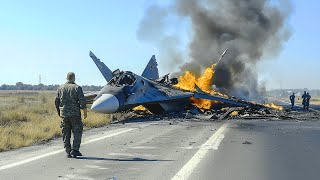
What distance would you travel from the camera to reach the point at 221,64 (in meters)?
42.2

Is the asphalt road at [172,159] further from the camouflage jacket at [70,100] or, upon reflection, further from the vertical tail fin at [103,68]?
the vertical tail fin at [103,68]

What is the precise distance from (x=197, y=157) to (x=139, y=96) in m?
13.3

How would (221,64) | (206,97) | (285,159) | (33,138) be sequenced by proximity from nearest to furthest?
(285,159) → (33,138) → (206,97) → (221,64)

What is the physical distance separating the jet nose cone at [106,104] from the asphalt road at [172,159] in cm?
621

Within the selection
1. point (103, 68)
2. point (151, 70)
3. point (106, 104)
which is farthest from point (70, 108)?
point (151, 70)

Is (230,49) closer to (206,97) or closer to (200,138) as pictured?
(206,97)

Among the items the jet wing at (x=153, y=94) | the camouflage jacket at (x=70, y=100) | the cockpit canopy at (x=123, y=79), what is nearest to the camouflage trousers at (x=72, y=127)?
the camouflage jacket at (x=70, y=100)

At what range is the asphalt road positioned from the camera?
7430 mm

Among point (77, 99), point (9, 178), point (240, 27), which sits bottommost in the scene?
point (9, 178)

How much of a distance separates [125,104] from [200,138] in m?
8.67

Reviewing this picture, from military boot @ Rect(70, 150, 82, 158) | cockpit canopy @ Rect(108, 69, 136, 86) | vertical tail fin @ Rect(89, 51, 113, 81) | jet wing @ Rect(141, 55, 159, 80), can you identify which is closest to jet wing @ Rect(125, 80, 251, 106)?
cockpit canopy @ Rect(108, 69, 136, 86)

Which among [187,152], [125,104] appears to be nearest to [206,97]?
[125,104]

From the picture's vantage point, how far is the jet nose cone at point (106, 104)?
64.7ft

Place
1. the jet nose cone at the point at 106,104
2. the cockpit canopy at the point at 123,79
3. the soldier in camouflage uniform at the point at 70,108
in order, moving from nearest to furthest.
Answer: the soldier in camouflage uniform at the point at 70,108, the jet nose cone at the point at 106,104, the cockpit canopy at the point at 123,79
